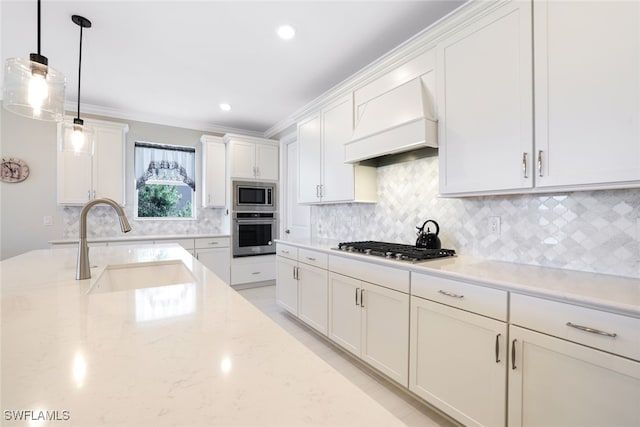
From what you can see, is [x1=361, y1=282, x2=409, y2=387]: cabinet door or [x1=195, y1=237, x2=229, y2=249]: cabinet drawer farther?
[x1=195, y1=237, x2=229, y2=249]: cabinet drawer

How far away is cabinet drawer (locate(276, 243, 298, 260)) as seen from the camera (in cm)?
317

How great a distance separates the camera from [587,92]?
133cm

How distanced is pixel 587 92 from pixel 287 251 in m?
2.77

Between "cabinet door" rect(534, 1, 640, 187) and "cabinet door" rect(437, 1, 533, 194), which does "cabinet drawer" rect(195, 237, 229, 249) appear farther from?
"cabinet door" rect(534, 1, 640, 187)

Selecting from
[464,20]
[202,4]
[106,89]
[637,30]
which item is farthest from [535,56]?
[106,89]

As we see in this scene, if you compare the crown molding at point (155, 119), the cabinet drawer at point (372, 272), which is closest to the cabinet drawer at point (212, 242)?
the crown molding at point (155, 119)

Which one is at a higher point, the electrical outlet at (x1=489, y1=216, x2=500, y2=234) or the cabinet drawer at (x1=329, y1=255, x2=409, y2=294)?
the electrical outlet at (x1=489, y1=216, x2=500, y2=234)

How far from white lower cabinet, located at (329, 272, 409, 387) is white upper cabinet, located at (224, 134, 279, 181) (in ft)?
9.01

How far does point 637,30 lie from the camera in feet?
3.93

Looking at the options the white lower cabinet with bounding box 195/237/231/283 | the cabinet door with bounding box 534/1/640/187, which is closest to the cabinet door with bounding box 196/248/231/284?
the white lower cabinet with bounding box 195/237/231/283

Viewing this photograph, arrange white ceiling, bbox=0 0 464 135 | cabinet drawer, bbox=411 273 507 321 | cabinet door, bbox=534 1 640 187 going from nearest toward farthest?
cabinet door, bbox=534 1 640 187 < cabinet drawer, bbox=411 273 507 321 < white ceiling, bbox=0 0 464 135

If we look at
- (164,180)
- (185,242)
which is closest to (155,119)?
(164,180)

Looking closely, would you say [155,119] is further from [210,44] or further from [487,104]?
[487,104]

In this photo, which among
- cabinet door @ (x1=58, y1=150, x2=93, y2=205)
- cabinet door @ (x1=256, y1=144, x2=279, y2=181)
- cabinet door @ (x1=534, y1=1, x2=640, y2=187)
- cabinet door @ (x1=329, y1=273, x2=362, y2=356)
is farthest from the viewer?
cabinet door @ (x1=256, y1=144, x2=279, y2=181)
